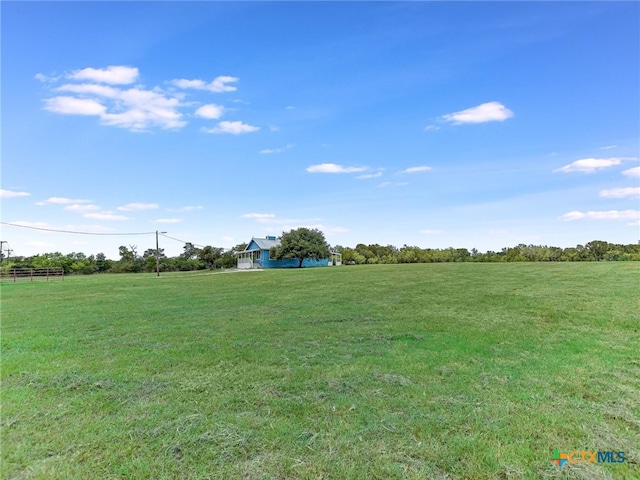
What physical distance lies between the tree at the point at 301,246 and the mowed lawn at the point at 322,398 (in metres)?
31.5

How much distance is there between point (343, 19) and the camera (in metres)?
12.1

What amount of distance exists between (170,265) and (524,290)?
42835 millimetres

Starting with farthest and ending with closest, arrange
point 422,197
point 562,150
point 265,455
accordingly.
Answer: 1. point 422,197
2. point 562,150
3. point 265,455

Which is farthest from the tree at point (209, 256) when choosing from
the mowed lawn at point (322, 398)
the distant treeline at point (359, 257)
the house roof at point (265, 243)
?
the mowed lawn at point (322, 398)

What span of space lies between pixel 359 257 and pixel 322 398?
46.3m

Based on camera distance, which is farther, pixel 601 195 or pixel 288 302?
pixel 601 195

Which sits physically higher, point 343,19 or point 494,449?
point 343,19

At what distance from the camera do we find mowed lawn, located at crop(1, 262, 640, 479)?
6.96 feet

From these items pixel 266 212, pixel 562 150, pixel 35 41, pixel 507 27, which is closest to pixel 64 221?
pixel 266 212

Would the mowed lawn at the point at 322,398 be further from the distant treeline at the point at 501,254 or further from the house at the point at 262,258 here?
the house at the point at 262,258

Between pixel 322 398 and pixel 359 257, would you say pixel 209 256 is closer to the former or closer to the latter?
pixel 359 257

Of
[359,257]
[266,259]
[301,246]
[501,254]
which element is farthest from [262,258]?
[501,254]

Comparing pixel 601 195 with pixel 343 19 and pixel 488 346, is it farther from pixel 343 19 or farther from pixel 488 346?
pixel 488 346

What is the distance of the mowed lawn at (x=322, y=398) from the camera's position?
212 centimetres
